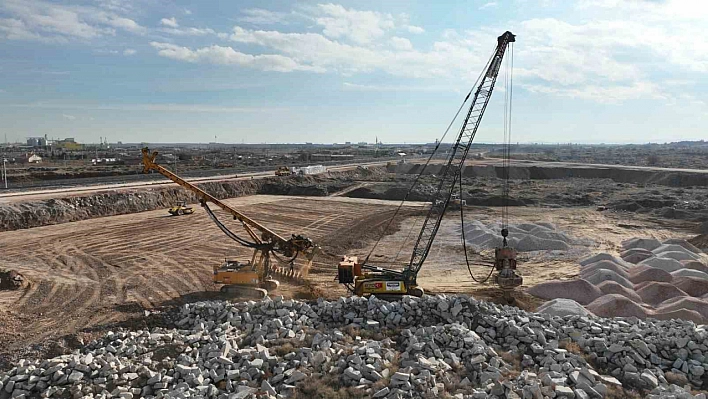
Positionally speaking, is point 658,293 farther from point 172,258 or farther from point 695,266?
point 172,258

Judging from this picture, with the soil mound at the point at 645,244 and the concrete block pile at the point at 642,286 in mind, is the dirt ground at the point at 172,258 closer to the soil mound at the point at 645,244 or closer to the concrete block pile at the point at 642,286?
the soil mound at the point at 645,244

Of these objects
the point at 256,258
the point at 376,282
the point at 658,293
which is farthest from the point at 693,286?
the point at 256,258

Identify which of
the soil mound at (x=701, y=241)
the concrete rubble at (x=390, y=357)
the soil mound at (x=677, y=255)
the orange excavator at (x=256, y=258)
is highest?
the orange excavator at (x=256, y=258)

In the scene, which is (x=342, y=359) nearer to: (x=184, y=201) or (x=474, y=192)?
(x=184, y=201)

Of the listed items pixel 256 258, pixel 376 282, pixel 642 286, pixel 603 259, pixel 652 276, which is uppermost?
pixel 256 258

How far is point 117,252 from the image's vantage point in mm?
25703

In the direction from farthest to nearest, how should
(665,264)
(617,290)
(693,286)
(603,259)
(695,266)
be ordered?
(603,259)
(665,264)
(695,266)
(693,286)
(617,290)

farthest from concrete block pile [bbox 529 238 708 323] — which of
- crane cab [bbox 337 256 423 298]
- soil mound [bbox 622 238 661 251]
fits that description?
crane cab [bbox 337 256 423 298]

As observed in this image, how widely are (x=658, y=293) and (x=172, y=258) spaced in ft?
70.0

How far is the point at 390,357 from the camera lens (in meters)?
12.1

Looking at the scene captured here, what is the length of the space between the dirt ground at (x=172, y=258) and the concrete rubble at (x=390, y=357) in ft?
9.70

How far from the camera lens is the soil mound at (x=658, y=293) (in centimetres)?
1850

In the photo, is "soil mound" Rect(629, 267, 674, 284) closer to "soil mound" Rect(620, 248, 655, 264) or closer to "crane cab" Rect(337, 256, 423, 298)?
"soil mound" Rect(620, 248, 655, 264)

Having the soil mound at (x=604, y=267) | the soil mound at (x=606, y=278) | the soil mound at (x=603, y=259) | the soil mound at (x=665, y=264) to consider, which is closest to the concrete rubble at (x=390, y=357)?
the soil mound at (x=606, y=278)
